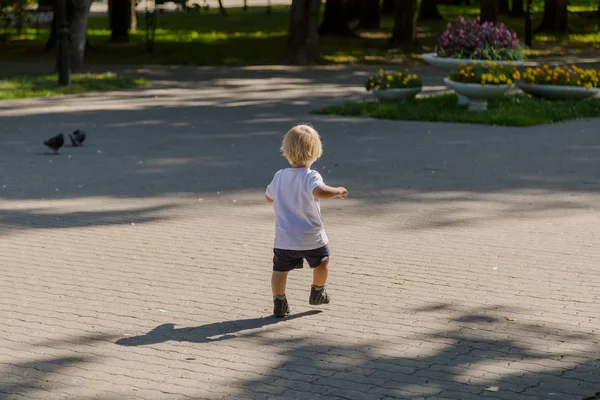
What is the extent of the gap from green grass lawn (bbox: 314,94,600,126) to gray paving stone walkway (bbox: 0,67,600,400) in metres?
2.11

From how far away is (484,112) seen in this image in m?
19.9

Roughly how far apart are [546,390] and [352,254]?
365 centimetres

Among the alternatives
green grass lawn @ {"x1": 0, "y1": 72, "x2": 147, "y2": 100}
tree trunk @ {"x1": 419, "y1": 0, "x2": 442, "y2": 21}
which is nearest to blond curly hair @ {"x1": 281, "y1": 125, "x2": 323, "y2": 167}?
green grass lawn @ {"x1": 0, "y1": 72, "x2": 147, "y2": 100}

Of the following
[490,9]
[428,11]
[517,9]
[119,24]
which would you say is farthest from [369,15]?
[490,9]

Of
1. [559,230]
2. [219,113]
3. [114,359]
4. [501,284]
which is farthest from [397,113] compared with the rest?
[114,359]

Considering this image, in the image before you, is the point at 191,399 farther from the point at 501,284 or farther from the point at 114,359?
the point at 501,284

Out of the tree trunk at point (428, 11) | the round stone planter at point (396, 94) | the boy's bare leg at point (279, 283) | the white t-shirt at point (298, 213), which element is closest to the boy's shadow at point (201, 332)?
the boy's bare leg at point (279, 283)

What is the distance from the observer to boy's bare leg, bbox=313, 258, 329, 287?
737cm

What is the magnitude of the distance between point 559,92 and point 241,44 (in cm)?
1842

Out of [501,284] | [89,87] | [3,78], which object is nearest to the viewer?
[501,284]

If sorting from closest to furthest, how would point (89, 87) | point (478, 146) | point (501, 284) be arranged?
1. point (501, 284)
2. point (478, 146)
3. point (89, 87)

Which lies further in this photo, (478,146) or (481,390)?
(478,146)

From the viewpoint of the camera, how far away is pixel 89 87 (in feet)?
82.2

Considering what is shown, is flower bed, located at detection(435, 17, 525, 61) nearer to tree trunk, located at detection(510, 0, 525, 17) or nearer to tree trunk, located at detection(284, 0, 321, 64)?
tree trunk, located at detection(284, 0, 321, 64)
